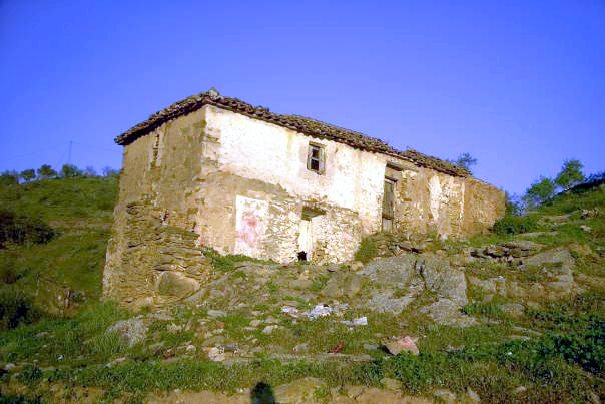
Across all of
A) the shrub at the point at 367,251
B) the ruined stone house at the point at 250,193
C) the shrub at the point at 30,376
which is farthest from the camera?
the shrub at the point at 367,251

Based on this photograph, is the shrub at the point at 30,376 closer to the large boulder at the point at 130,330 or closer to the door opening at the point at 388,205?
the large boulder at the point at 130,330

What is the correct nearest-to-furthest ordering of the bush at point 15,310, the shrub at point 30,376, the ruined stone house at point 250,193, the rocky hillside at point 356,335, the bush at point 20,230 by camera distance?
1. the rocky hillside at point 356,335
2. the shrub at point 30,376
3. the bush at point 15,310
4. the ruined stone house at point 250,193
5. the bush at point 20,230

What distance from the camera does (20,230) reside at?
2631 centimetres

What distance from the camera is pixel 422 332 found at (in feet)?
32.7

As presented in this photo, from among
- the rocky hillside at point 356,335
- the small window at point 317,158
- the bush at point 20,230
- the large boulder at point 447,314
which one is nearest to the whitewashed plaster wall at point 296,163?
the small window at point 317,158

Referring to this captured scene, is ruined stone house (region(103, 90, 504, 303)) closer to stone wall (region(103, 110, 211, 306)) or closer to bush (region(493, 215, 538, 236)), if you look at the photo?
stone wall (region(103, 110, 211, 306))

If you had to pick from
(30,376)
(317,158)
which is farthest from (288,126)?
(30,376)

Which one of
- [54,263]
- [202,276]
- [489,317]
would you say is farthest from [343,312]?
[54,263]

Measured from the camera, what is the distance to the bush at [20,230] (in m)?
26.1

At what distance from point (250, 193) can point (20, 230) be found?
1617 centimetres

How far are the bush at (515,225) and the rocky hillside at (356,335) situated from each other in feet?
4.78

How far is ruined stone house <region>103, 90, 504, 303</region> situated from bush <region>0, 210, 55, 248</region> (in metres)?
10.7

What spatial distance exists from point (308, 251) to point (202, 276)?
4.83 metres

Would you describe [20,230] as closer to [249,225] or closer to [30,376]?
[249,225]
